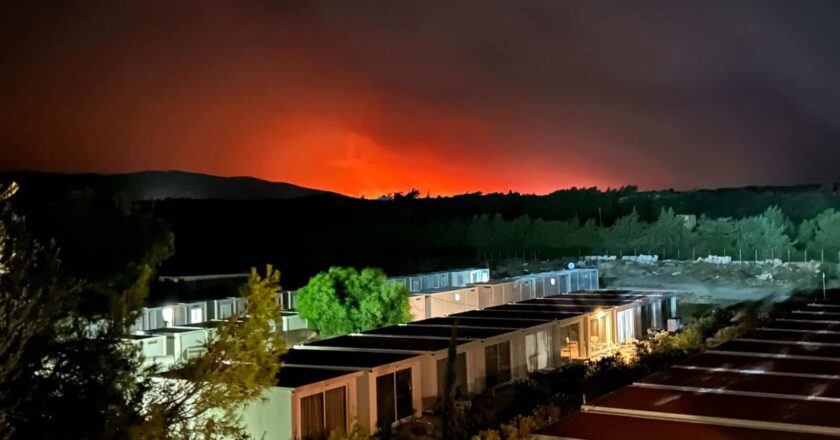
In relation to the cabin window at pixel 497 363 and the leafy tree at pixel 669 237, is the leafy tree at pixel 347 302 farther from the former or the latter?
the leafy tree at pixel 669 237

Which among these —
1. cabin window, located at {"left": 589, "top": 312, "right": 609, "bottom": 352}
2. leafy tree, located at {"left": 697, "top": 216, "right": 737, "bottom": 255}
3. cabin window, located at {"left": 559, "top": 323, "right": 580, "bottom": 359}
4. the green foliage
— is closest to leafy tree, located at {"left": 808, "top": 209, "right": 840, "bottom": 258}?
leafy tree, located at {"left": 697, "top": 216, "right": 737, "bottom": 255}

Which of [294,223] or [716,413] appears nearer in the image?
[716,413]

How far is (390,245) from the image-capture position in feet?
212

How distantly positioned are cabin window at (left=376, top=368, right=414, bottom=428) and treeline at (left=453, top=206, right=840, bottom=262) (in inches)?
1464

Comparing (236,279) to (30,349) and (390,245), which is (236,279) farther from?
(390,245)

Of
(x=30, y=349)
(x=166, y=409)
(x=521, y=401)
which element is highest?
(x=30, y=349)

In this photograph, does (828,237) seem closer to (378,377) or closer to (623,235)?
(623,235)

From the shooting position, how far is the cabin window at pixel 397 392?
465 inches

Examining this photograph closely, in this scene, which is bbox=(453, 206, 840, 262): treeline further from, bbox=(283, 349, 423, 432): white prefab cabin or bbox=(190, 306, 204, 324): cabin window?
bbox=(283, 349, 423, 432): white prefab cabin

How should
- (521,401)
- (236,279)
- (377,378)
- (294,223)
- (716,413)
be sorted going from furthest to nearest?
(294,223), (236,279), (521,401), (377,378), (716,413)

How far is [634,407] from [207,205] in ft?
280

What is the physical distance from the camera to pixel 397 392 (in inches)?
485

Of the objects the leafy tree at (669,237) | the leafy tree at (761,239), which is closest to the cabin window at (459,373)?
the leafy tree at (761,239)

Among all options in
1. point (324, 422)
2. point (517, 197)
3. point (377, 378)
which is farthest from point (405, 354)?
point (517, 197)
